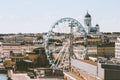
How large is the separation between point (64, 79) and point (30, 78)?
2412 millimetres

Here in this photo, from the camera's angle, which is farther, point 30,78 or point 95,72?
point 30,78

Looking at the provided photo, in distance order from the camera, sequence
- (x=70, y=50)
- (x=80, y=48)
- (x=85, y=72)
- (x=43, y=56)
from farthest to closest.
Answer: (x=43, y=56), (x=80, y=48), (x=70, y=50), (x=85, y=72)

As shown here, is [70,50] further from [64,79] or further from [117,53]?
[117,53]

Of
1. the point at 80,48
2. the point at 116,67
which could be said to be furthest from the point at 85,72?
the point at 80,48

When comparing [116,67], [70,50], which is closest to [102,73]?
[116,67]

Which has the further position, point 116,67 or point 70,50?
point 70,50

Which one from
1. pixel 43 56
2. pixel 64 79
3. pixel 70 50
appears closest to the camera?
pixel 64 79

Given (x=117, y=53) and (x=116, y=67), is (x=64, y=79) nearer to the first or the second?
(x=116, y=67)

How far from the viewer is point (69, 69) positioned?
2978cm

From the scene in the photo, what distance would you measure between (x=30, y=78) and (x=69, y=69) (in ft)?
9.48

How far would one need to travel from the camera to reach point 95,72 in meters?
22.1

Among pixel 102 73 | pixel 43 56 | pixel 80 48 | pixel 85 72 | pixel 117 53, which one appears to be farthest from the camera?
pixel 117 53

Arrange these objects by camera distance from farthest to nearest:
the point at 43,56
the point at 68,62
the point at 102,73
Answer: the point at 43,56, the point at 68,62, the point at 102,73

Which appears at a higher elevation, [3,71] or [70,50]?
[70,50]
